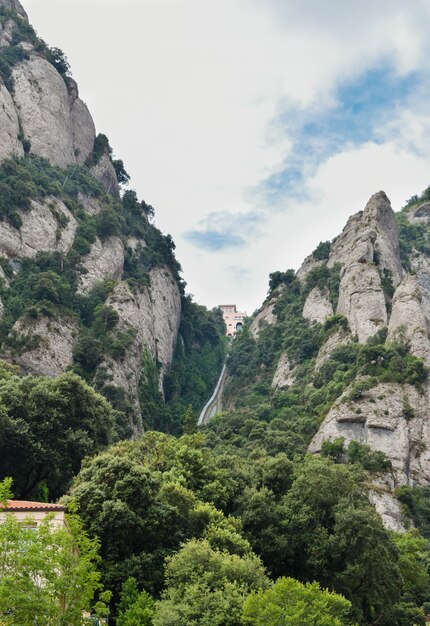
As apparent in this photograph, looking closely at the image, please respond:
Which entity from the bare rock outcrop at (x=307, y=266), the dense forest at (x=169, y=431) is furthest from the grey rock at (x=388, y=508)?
the bare rock outcrop at (x=307, y=266)

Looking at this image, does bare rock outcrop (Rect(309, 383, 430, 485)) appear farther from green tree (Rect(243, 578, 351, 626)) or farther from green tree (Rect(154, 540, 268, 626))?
green tree (Rect(243, 578, 351, 626))

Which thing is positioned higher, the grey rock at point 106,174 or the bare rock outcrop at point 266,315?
the grey rock at point 106,174

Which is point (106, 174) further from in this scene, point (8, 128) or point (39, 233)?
point (39, 233)

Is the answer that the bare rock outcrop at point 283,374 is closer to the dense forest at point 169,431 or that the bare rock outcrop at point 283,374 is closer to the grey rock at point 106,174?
the dense forest at point 169,431

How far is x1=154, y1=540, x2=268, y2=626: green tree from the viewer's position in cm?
2742

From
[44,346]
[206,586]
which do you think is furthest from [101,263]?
[206,586]

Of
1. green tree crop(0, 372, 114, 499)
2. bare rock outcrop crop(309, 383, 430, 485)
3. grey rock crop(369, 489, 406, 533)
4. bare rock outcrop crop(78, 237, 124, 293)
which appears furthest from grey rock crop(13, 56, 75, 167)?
grey rock crop(369, 489, 406, 533)

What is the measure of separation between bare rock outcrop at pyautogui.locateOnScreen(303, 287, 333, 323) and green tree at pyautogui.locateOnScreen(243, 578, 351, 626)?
71407 millimetres

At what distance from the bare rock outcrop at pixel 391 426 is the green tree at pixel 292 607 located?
119 feet

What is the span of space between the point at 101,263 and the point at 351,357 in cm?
3058

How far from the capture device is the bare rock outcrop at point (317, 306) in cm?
10000

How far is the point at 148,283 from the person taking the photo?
3875 inches

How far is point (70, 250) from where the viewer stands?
84312 millimetres

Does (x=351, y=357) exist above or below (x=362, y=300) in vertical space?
below
